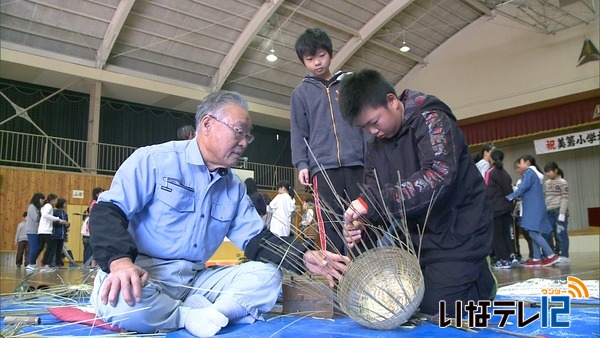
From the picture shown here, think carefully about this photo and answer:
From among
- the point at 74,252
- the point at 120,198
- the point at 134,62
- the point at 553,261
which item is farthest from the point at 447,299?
the point at 134,62

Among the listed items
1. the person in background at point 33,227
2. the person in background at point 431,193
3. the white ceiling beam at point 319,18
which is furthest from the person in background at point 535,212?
the white ceiling beam at point 319,18

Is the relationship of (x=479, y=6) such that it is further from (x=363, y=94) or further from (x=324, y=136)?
(x=363, y=94)

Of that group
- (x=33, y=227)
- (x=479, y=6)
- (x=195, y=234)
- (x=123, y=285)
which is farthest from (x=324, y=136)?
(x=479, y=6)

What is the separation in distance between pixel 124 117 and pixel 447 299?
451 inches

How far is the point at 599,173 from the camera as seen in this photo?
1178 centimetres

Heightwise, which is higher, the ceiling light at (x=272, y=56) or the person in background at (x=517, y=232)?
the ceiling light at (x=272, y=56)

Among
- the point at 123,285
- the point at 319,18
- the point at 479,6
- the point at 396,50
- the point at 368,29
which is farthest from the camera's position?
the point at 396,50

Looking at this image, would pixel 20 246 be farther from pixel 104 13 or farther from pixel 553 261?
pixel 553 261

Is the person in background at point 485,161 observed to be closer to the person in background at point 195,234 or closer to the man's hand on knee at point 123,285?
the person in background at point 195,234

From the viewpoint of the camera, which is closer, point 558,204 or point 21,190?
point 558,204

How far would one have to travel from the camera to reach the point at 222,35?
1059cm

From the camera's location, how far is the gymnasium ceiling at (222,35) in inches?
366

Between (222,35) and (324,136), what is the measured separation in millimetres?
9040

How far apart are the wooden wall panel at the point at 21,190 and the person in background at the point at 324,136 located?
8469 mm
